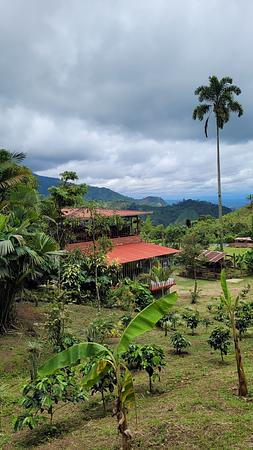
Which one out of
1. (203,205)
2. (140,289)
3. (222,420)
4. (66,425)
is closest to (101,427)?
(66,425)

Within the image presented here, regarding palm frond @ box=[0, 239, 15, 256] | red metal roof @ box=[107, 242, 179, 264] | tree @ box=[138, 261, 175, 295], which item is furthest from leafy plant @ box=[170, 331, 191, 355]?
tree @ box=[138, 261, 175, 295]

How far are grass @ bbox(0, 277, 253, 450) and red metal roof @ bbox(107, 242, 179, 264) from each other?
11.3m

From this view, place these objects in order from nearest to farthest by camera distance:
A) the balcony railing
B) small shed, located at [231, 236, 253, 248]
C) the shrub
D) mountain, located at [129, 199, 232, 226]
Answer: the shrub
the balcony railing
small shed, located at [231, 236, 253, 248]
mountain, located at [129, 199, 232, 226]

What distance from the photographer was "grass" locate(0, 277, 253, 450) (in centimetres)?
558

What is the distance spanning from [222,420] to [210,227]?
149 feet

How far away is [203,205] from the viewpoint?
15362 cm

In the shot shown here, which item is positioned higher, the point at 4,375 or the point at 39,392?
the point at 39,392

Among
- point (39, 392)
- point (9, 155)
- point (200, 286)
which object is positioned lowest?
point (200, 286)

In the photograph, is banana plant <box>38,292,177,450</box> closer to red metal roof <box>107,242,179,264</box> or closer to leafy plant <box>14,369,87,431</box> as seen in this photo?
leafy plant <box>14,369,87,431</box>

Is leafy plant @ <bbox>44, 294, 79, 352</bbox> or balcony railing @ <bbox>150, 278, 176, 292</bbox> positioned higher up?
leafy plant @ <bbox>44, 294, 79, 352</bbox>

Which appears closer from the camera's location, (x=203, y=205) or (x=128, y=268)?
(x=128, y=268)

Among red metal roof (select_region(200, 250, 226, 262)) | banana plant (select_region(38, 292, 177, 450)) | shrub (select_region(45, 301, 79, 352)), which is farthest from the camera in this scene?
red metal roof (select_region(200, 250, 226, 262))

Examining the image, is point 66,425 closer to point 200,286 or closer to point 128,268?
point 128,268

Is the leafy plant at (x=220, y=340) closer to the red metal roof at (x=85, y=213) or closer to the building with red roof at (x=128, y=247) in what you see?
the red metal roof at (x=85, y=213)
